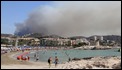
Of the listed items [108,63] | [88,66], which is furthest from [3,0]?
[108,63]

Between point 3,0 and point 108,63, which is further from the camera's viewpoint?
point 108,63

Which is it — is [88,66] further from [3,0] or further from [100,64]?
[3,0]

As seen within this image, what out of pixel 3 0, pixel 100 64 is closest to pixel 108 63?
pixel 100 64

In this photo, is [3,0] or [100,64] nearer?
[3,0]

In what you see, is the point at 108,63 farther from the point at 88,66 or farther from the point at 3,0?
the point at 3,0

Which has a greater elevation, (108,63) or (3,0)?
(3,0)

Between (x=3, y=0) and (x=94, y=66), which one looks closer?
(x=3, y=0)

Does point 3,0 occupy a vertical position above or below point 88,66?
above
